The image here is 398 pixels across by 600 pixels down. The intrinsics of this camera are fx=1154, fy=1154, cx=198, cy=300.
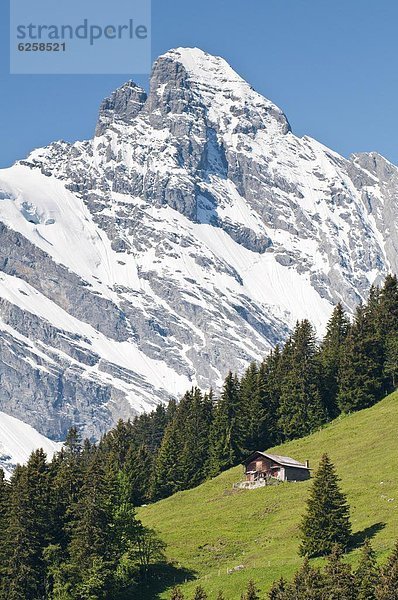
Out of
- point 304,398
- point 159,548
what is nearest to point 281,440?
point 304,398

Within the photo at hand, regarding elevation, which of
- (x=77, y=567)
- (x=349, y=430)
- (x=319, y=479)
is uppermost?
(x=349, y=430)

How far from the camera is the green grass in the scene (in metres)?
87.2

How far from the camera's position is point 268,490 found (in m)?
110

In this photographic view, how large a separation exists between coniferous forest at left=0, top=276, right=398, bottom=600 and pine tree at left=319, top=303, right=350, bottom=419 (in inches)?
6.4

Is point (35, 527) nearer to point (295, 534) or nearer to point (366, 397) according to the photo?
point (295, 534)

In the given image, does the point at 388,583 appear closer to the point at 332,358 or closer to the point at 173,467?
the point at 173,467

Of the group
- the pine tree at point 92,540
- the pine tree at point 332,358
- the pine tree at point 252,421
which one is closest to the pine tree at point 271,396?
the pine tree at point 252,421

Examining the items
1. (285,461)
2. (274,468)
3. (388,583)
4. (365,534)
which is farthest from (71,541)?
(388,583)

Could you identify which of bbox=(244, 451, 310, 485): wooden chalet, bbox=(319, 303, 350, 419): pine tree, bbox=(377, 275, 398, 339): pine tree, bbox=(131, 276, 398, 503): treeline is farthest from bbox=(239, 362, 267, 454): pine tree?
bbox=(377, 275, 398, 339): pine tree

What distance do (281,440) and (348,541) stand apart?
44898 millimetres

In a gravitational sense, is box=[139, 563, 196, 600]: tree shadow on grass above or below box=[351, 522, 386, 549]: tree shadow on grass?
below

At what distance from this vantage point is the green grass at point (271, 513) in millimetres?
87250

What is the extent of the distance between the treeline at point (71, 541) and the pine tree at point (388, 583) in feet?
83.8

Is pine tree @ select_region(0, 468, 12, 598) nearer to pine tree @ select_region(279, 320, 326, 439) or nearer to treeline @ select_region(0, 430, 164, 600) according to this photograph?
treeline @ select_region(0, 430, 164, 600)
